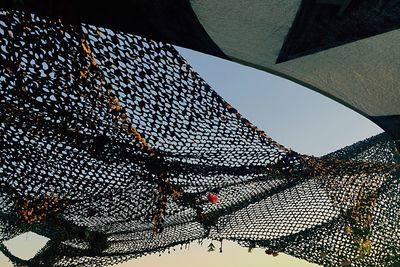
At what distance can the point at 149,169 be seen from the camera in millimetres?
2660

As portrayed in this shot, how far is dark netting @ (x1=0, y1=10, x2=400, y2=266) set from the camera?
64.2 inches

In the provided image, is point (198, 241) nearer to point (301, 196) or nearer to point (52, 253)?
point (301, 196)

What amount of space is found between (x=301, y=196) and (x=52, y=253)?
3431mm

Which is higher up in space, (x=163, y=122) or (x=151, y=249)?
(x=163, y=122)

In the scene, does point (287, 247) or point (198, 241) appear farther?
point (198, 241)

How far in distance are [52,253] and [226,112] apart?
12.7 ft

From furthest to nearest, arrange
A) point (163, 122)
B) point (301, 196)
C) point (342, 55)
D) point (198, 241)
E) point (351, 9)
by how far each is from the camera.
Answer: point (198, 241) < point (301, 196) < point (163, 122) < point (342, 55) < point (351, 9)

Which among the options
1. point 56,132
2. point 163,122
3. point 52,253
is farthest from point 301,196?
point 52,253

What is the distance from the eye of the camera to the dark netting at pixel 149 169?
1.63m

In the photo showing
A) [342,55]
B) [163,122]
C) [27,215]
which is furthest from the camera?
[27,215]

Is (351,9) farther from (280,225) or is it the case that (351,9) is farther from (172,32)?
(280,225)

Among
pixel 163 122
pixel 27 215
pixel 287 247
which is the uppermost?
pixel 163 122

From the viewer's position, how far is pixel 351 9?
4.42 ft

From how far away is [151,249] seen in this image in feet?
15.0
